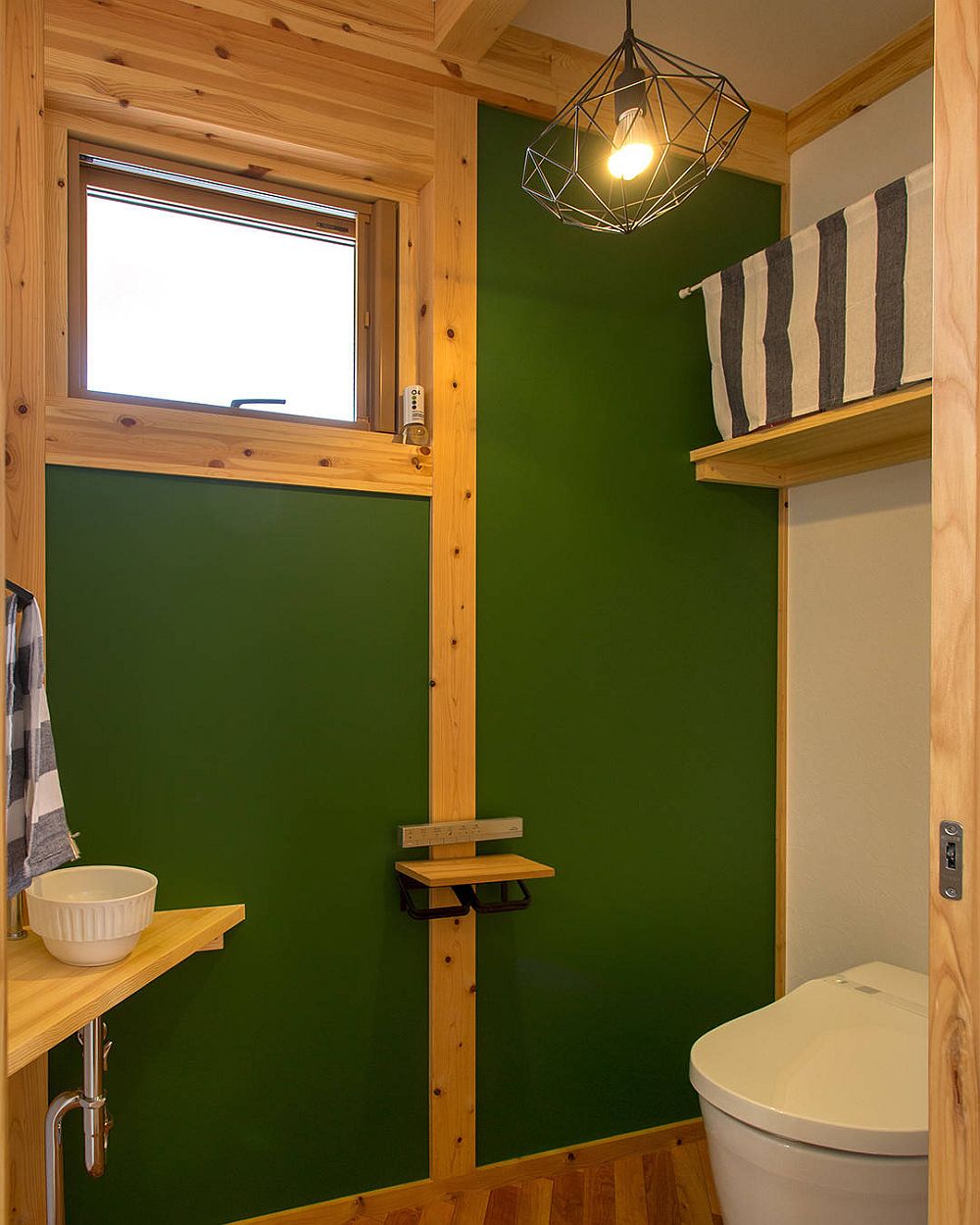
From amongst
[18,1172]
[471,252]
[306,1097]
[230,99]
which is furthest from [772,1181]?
[230,99]

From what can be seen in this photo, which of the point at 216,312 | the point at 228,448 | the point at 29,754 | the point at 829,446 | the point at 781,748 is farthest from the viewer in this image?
the point at 781,748

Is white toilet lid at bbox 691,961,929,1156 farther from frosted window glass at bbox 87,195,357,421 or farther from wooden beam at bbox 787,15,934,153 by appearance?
wooden beam at bbox 787,15,934,153

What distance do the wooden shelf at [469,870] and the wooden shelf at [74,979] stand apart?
376 mm

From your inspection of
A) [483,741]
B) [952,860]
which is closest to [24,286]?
[483,741]

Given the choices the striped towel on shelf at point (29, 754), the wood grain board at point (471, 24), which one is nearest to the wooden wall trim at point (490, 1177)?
the striped towel on shelf at point (29, 754)

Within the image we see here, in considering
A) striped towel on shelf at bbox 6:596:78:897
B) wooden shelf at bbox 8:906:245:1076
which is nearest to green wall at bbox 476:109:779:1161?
wooden shelf at bbox 8:906:245:1076

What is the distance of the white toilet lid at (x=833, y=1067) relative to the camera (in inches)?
59.3

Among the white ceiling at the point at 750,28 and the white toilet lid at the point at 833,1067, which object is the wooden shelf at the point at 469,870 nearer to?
the white toilet lid at the point at 833,1067

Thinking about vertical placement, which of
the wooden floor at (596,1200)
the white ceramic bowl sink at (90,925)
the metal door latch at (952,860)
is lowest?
the wooden floor at (596,1200)

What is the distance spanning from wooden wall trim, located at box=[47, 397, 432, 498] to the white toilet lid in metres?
1.27

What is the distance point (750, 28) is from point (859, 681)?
1536mm

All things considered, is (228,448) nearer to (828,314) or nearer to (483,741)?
(483,741)

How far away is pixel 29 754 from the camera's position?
1438 mm

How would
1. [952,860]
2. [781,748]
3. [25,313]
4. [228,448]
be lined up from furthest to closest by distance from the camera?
[781,748], [228,448], [25,313], [952,860]
